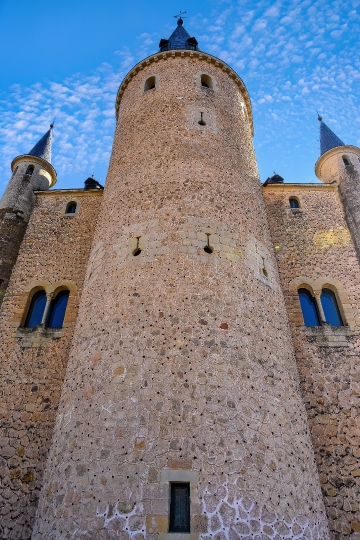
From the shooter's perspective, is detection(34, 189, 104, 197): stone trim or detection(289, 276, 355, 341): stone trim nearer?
detection(289, 276, 355, 341): stone trim

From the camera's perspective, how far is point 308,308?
11.6 metres

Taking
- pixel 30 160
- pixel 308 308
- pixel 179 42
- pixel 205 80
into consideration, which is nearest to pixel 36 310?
pixel 30 160

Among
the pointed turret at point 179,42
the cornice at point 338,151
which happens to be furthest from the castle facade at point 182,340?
the pointed turret at point 179,42

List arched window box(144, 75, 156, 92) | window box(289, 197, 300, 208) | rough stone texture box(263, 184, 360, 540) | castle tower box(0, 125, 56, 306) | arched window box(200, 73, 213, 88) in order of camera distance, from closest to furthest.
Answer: rough stone texture box(263, 184, 360, 540) < castle tower box(0, 125, 56, 306) < arched window box(200, 73, 213, 88) < arched window box(144, 75, 156, 92) < window box(289, 197, 300, 208)

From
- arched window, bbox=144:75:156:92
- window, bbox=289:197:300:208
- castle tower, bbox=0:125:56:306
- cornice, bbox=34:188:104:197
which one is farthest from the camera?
cornice, bbox=34:188:104:197

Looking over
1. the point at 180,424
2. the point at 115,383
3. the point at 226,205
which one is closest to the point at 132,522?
the point at 180,424

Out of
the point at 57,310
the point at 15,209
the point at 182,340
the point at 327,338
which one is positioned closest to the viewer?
the point at 182,340

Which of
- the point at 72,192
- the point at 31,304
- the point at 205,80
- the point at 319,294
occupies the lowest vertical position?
the point at 31,304

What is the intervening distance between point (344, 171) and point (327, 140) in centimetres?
214

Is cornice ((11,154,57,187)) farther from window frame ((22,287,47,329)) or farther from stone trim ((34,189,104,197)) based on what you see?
window frame ((22,287,47,329))

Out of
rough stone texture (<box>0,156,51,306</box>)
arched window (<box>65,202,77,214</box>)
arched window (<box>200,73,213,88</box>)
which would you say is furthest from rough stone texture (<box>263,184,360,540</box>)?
rough stone texture (<box>0,156,51,306</box>)

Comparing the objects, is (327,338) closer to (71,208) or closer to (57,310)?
(57,310)

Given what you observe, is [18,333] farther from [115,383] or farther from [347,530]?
[347,530]

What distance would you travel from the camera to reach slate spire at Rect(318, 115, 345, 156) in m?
15.4
